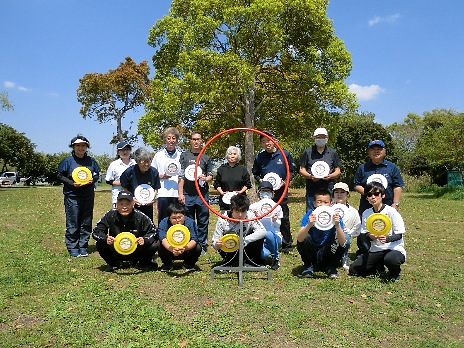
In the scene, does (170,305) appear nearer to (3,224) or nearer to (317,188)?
(317,188)

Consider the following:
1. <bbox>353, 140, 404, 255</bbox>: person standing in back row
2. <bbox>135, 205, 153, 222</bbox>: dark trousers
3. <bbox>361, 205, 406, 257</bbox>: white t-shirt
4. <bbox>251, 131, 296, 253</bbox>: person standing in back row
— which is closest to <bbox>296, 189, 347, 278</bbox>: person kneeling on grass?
<bbox>361, 205, 406, 257</bbox>: white t-shirt

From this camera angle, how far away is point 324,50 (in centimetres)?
2081

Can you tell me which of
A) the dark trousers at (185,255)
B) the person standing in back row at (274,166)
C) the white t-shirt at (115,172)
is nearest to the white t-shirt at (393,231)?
the person standing in back row at (274,166)

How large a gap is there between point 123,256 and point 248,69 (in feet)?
45.0

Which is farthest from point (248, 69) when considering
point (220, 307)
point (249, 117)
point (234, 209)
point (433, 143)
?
point (220, 307)

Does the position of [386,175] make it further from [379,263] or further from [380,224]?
[379,263]

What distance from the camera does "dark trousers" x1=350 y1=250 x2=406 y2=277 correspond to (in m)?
5.68

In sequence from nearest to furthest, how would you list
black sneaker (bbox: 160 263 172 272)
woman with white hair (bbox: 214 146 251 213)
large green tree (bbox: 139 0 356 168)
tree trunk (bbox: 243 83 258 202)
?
black sneaker (bbox: 160 263 172 272) < woman with white hair (bbox: 214 146 251 213) < large green tree (bbox: 139 0 356 168) < tree trunk (bbox: 243 83 258 202)

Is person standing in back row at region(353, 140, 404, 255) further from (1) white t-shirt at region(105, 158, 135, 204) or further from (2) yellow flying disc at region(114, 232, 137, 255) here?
(1) white t-shirt at region(105, 158, 135, 204)

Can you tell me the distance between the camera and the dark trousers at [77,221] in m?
7.32

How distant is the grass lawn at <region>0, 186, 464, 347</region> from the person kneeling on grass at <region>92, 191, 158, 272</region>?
0.69ft

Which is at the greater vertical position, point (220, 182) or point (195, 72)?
point (195, 72)

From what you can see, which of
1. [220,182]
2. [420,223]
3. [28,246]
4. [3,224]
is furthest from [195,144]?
[420,223]

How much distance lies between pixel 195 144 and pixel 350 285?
3160mm
